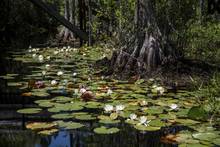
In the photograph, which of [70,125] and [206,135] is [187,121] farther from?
[70,125]

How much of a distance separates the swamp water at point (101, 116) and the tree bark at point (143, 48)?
2.31 feet

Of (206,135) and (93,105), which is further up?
(93,105)

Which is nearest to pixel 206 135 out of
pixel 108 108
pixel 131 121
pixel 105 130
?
pixel 131 121

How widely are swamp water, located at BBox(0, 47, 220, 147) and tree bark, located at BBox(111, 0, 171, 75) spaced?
27.7 inches

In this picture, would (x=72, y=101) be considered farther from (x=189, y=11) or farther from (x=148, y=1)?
(x=189, y=11)

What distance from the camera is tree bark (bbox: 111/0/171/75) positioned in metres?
8.37

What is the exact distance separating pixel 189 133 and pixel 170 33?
21.3 feet

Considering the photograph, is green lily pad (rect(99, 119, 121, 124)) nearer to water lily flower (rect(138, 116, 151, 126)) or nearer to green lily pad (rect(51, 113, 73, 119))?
water lily flower (rect(138, 116, 151, 126))

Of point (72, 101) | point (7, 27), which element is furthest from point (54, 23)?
point (72, 101)

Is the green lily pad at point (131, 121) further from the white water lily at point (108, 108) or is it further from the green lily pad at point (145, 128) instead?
the white water lily at point (108, 108)

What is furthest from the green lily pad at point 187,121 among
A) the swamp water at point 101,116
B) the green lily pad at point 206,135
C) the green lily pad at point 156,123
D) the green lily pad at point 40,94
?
the green lily pad at point 40,94

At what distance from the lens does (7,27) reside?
21078 mm

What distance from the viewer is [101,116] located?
16.8 feet

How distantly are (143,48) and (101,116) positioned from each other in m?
3.60
